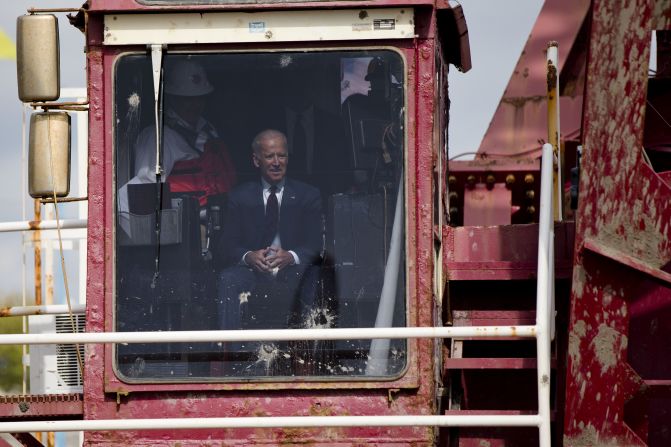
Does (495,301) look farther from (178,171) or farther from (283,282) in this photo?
(178,171)

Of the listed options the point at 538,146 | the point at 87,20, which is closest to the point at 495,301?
the point at 87,20

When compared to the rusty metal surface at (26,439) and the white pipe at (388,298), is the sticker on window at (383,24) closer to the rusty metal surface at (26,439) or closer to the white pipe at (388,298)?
the white pipe at (388,298)

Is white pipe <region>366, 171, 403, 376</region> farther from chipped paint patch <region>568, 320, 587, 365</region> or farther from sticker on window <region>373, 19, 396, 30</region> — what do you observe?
chipped paint patch <region>568, 320, 587, 365</region>

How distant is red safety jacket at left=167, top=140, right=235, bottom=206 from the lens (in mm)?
6105

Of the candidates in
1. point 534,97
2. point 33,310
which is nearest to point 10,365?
point 534,97

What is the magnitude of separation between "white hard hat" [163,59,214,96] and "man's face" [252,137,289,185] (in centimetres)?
40

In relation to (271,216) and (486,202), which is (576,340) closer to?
(271,216)

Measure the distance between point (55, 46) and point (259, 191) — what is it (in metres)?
1.14

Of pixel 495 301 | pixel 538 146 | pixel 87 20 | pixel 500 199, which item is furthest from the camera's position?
pixel 538 146

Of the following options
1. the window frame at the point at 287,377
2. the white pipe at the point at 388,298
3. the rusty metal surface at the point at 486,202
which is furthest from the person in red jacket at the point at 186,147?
the rusty metal surface at the point at 486,202

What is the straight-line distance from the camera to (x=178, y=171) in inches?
242

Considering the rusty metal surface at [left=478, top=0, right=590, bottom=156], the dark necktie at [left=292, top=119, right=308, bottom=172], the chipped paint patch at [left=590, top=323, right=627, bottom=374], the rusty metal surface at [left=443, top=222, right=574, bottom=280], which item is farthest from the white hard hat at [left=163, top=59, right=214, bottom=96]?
the rusty metal surface at [left=478, top=0, right=590, bottom=156]

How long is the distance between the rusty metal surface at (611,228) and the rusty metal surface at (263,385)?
0.68 metres

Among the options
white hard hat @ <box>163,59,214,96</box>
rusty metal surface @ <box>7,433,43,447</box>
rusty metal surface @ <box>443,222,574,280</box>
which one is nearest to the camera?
white hard hat @ <box>163,59,214,96</box>
